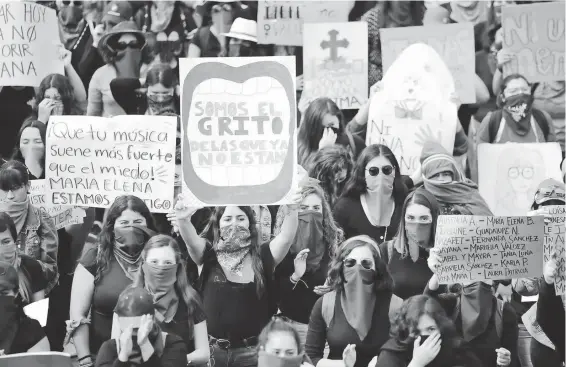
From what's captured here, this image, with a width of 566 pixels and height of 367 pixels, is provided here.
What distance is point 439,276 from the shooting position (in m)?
8.72

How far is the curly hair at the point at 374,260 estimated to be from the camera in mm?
8719

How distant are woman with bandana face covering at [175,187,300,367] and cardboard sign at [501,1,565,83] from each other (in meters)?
2.20

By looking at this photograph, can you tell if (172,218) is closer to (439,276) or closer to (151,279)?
(151,279)

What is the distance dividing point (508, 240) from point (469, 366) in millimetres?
837

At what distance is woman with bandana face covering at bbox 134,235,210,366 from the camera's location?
28.5 feet

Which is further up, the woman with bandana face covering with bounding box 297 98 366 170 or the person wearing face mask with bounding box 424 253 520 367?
the woman with bandana face covering with bounding box 297 98 366 170

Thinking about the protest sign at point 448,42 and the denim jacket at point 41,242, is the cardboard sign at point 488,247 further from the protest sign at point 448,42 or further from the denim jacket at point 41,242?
the denim jacket at point 41,242

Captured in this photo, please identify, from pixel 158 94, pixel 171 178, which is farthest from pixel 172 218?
pixel 158 94

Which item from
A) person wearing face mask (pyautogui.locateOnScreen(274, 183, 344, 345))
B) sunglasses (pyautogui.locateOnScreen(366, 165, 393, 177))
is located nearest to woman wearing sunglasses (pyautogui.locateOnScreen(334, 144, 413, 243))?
sunglasses (pyautogui.locateOnScreen(366, 165, 393, 177))

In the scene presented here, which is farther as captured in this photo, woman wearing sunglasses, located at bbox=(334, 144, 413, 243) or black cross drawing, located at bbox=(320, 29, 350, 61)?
black cross drawing, located at bbox=(320, 29, 350, 61)

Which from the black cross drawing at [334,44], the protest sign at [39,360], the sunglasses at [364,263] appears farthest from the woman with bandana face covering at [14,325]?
the black cross drawing at [334,44]

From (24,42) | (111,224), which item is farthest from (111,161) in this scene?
(24,42)

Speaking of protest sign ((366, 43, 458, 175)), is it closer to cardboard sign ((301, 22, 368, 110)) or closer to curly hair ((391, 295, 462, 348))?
cardboard sign ((301, 22, 368, 110))

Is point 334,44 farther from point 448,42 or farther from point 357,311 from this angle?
point 357,311
